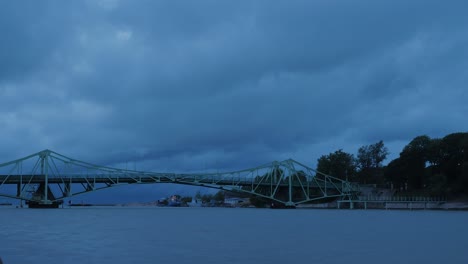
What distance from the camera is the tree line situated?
132 m

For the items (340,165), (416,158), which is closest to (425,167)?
(416,158)

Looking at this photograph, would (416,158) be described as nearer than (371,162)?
Yes

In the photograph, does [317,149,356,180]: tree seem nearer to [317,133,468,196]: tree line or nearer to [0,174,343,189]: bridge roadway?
[317,133,468,196]: tree line

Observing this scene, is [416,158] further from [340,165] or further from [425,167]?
[340,165]

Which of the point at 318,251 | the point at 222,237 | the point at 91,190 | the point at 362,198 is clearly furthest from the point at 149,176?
the point at 318,251

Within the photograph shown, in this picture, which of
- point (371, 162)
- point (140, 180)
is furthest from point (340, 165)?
point (140, 180)

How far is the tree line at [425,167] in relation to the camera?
434 feet

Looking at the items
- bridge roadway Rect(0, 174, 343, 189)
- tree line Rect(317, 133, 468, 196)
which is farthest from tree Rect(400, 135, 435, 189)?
bridge roadway Rect(0, 174, 343, 189)

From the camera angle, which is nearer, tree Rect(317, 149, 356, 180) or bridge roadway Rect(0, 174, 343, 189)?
bridge roadway Rect(0, 174, 343, 189)

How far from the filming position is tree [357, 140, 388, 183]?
174 m

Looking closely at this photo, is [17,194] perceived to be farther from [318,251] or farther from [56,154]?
[318,251]

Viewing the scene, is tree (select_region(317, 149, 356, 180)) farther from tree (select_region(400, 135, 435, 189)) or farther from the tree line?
tree (select_region(400, 135, 435, 189))

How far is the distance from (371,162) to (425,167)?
3026 cm

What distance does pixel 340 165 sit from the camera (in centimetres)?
17450
